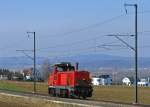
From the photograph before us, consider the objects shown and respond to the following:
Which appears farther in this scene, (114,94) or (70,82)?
(114,94)

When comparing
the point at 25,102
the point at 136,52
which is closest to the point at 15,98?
the point at 25,102

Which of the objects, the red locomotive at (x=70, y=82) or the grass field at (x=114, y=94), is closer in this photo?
the red locomotive at (x=70, y=82)

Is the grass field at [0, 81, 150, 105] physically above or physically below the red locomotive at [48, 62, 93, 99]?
below

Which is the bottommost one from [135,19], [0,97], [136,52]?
[0,97]

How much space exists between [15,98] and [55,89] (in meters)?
5.92

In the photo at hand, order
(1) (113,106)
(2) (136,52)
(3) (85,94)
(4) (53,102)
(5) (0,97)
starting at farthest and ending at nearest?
(5) (0,97)
(3) (85,94)
(2) (136,52)
(4) (53,102)
(1) (113,106)

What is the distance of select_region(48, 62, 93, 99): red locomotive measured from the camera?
6438 cm

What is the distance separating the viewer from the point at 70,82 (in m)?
65.3

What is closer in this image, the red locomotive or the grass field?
the red locomotive

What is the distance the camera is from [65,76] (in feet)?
219

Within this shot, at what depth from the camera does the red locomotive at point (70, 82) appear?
6438 cm

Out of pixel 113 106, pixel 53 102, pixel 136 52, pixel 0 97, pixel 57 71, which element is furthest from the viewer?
pixel 0 97

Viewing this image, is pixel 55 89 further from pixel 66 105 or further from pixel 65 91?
pixel 66 105

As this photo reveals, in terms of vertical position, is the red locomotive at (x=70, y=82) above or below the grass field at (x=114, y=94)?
above
